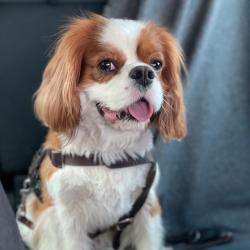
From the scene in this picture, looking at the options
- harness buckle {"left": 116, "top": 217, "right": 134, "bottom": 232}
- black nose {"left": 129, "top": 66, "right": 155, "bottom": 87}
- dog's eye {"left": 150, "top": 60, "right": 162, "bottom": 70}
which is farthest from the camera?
harness buckle {"left": 116, "top": 217, "right": 134, "bottom": 232}

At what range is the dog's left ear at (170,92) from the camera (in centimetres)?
171

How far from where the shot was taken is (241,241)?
1.99 metres

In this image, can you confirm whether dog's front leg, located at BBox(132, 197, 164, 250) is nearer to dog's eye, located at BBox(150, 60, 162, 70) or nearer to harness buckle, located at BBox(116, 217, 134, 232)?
harness buckle, located at BBox(116, 217, 134, 232)

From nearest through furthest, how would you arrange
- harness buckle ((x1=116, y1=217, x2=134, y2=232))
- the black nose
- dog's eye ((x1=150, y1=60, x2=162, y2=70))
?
the black nose < dog's eye ((x1=150, y1=60, x2=162, y2=70)) < harness buckle ((x1=116, y1=217, x2=134, y2=232))

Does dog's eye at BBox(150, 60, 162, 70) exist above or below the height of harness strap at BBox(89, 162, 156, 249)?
above

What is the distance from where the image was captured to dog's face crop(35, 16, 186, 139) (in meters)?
1.52

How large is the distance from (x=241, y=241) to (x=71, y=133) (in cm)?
74

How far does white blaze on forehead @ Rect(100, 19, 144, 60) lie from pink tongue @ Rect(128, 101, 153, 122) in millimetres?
125

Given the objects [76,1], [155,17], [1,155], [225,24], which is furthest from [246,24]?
[1,155]

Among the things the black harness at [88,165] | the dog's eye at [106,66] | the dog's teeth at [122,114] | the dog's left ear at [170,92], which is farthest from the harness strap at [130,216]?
the dog's eye at [106,66]

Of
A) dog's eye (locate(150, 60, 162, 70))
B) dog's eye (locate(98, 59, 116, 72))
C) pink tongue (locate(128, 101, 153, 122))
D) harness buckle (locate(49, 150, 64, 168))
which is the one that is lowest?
harness buckle (locate(49, 150, 64, 168))

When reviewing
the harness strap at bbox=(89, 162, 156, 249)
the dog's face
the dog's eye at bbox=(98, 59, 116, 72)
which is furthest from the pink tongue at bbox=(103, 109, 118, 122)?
the harness strap at bbox=(89, 162, 156, 249)

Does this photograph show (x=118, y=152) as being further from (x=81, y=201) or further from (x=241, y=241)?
(x=241, y=241)

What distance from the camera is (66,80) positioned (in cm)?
157
